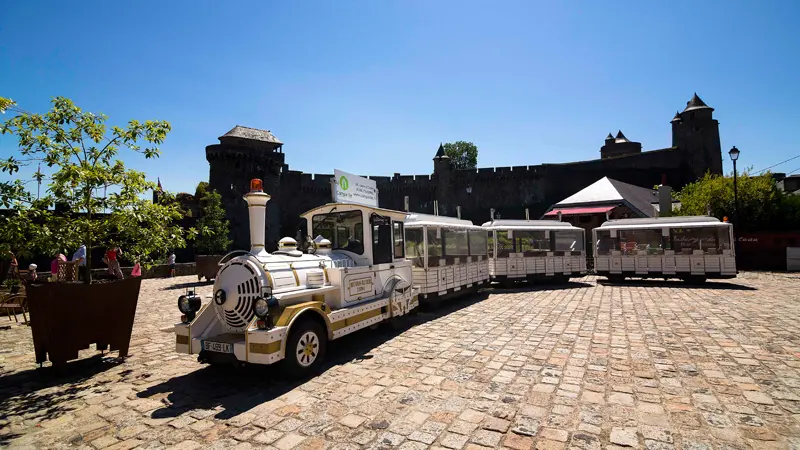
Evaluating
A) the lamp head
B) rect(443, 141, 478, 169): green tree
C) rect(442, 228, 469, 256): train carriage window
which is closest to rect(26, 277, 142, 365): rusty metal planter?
rect(442, 228, 469, 256): train carriage window

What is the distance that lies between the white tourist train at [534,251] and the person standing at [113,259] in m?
11.0

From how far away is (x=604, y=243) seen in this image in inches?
618

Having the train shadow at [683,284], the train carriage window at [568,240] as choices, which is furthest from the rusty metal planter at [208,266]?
the train shadow at [683,284]

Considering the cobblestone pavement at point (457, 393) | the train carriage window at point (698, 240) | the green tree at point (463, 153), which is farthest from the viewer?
the green tree at point (463, 153)

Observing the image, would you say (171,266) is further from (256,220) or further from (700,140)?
(700,140)

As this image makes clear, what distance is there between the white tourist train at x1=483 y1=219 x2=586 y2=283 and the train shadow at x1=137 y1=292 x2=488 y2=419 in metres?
8.84

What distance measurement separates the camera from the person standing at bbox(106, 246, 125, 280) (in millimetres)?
6043

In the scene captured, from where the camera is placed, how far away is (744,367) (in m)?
5.18

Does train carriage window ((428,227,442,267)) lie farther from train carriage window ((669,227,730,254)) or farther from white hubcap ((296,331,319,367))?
train carriage window ((669,227,730,254))

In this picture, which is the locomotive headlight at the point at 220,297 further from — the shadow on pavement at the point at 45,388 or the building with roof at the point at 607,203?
the building with roof at the point at 607,203

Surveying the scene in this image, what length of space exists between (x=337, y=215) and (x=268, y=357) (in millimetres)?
3402

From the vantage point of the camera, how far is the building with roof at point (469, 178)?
40.4 m

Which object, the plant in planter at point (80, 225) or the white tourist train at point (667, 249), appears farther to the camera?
the white tourist train at point (667, 249)

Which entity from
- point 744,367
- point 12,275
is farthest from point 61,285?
point 12,275
